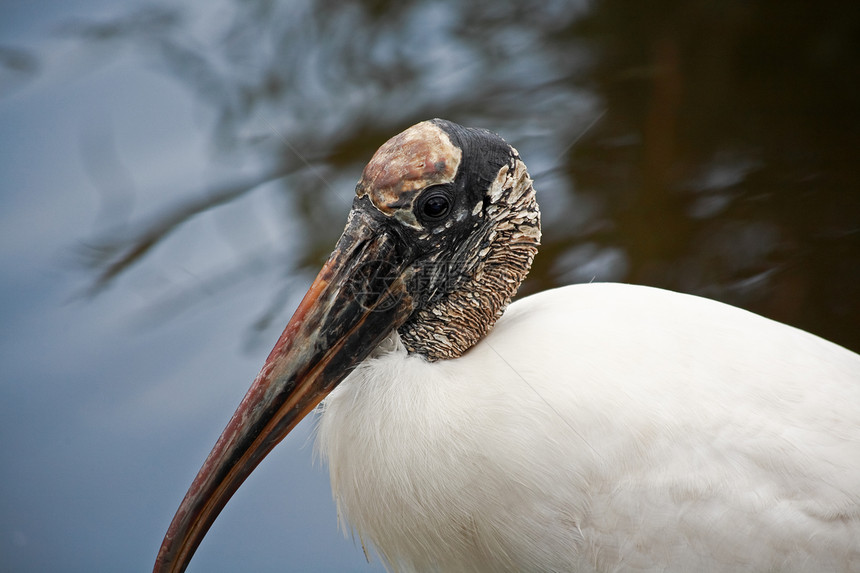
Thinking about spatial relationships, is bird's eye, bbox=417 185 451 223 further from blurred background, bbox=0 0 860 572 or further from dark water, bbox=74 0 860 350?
dark water, bbox=74 0 860 350

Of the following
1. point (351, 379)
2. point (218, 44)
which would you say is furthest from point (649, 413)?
point (218, 44)

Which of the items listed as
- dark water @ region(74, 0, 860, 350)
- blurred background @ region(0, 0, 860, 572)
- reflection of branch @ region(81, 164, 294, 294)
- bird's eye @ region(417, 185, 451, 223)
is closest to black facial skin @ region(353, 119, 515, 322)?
bird's eye @ region(417, 185, 451, 223)

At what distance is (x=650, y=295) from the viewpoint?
1.80 m

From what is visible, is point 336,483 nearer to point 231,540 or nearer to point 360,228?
point 360,228

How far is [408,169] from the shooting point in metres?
1.53

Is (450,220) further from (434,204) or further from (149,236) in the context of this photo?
(149,236)

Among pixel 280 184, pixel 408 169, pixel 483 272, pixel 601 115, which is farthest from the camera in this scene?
pixel 601 115

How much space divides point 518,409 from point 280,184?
2363 mm

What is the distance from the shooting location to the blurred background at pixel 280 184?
2.73m

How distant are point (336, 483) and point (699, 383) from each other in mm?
784

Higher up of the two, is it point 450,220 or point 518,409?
point 450,220

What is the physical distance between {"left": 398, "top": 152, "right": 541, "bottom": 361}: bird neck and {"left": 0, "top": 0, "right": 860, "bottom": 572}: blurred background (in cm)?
92

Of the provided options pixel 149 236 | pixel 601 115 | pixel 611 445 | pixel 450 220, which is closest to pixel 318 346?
pixel 450 220

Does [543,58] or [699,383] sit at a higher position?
[699,383]
